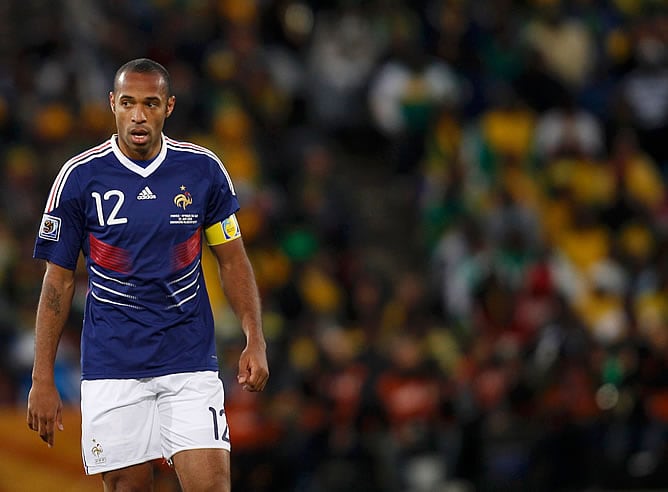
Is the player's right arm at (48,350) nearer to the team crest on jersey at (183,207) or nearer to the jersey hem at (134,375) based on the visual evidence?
the jersey hem at (134,375)

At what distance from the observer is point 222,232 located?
6.45m

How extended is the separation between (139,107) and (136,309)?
929mm

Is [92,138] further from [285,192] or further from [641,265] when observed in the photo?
[641,265]

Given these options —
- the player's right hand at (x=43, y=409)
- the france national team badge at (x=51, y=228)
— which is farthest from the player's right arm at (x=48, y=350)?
the france national team badge at (x=51, y=228)

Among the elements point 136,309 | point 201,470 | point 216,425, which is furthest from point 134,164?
point 201,470

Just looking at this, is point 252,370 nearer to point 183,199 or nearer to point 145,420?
point 145,420

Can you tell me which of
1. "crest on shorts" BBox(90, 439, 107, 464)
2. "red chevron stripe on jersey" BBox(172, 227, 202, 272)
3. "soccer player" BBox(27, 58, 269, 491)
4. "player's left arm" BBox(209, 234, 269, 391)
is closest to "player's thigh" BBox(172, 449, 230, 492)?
"soccer player" BBox(27, 58, 269, 491)

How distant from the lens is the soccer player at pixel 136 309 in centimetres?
610

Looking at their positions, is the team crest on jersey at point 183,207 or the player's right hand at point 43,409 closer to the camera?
the player's right hand at point 43,409

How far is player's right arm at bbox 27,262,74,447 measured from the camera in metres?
6.04

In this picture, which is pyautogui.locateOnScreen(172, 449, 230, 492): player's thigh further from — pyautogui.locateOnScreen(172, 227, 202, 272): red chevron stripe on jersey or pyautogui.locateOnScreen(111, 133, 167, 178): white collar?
pyautogui.locateOnScreen(111, 133, 167, 178): white collar

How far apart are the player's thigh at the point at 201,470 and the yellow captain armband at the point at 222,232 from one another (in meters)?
1.02

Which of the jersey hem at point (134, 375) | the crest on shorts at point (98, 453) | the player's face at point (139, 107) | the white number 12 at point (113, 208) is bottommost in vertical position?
the crest on shorts at point (98, 453)

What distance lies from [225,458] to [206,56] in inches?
373
